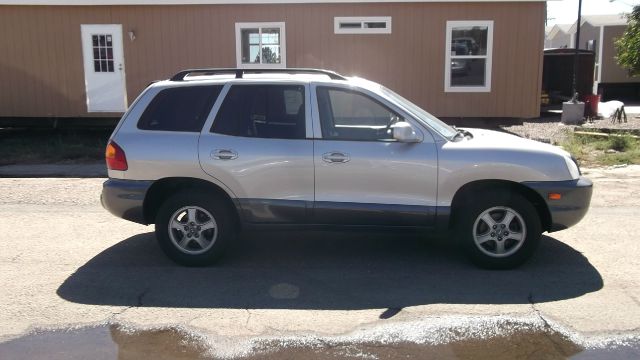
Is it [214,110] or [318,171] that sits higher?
[214,110]

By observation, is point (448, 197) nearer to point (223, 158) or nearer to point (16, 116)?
point (223, 158)

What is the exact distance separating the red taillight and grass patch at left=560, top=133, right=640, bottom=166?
8.53 m

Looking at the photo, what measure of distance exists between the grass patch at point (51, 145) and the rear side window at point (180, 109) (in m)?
7.33

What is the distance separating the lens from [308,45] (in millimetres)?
15391

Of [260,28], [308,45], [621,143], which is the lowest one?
[621,143]

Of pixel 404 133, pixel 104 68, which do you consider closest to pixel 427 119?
pixel 404 133

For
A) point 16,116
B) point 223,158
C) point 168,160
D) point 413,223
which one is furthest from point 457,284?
point 16,116

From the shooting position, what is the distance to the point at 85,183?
10.3 metres

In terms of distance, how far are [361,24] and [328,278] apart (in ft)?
35.3

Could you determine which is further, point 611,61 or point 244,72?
point 611,61

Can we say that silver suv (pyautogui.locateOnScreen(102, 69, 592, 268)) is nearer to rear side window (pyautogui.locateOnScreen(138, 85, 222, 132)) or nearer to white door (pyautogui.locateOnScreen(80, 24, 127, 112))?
rear side window (pyautogui.locateOnScreen(138, 85, 222, 132))

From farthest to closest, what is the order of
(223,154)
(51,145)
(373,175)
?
(51,145) < (223,154) < (373,175)

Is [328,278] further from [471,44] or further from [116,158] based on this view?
[471,44]

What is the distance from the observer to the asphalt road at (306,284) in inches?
185
